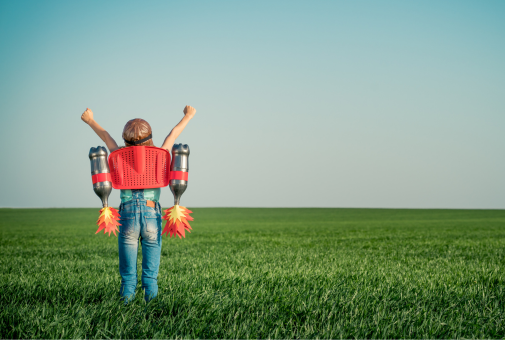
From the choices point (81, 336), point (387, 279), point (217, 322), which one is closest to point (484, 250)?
point (387, 279)

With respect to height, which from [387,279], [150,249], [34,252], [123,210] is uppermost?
[123,210]

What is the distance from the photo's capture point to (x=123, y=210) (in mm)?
4238

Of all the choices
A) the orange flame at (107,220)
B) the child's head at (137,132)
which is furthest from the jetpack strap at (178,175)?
the orange flame at (107,220)

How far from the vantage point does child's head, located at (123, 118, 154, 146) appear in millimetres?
4188

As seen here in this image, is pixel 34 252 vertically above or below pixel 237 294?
below

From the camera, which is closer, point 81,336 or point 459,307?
point 81,336

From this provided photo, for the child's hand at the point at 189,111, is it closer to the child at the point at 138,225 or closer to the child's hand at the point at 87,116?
the child at the point at 138,225

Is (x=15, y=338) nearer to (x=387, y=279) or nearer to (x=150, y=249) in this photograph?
(x=150, y=249)

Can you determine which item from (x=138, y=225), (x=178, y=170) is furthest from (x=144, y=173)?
(x=138, y=225)

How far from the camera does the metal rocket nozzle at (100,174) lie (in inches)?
162

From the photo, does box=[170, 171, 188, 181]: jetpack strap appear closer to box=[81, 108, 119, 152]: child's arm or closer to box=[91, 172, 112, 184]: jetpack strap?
box=[91, 172, 112, 184]: jetpack strap

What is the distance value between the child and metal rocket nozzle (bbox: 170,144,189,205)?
1.03 ft

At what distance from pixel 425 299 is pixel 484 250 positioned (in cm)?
1139

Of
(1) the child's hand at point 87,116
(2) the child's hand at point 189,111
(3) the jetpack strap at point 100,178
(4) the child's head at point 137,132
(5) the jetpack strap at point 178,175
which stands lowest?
(3) the jetpack strap at point 100,178
